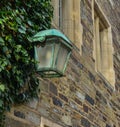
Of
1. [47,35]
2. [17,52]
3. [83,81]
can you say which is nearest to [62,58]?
[47,35]

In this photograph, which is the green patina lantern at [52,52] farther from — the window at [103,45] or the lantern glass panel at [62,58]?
the window at [103,45]

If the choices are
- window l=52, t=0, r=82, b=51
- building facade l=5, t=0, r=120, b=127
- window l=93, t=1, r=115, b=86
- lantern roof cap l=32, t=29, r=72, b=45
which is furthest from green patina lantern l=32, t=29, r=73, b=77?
window l=93, t=1, r=115, b=86

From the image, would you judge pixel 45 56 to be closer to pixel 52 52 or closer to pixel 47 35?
pixel 52 52

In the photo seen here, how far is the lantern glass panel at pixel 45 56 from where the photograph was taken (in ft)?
11.0

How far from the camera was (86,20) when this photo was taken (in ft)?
18.3

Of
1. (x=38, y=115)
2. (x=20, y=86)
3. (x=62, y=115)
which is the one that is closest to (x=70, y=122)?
(x=62, y=115)

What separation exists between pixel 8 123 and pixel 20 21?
101 cm

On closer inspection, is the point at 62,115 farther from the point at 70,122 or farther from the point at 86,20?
the point at 86,20

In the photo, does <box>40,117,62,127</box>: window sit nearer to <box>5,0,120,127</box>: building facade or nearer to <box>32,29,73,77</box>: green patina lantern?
<box>5,0,120,127</box>: building facade

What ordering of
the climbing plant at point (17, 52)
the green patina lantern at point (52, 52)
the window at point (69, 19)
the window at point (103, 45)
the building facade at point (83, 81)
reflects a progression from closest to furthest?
the climbing plant at point (17, 52) → the green patina lantern at point (52, 52) → the building facade at point (83, 81) → the window at point (69, 19) → the window at point (103, 45)

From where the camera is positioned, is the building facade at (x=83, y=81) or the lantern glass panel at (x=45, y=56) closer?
the lantern glass panel at (x=45, y=56)

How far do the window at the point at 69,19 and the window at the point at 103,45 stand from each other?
1083 mm

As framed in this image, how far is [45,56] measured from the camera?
3412mm

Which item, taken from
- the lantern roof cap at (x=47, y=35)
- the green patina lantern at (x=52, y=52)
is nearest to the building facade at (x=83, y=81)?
the green patina lantern at (x=52, y=52)
